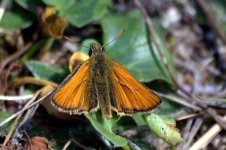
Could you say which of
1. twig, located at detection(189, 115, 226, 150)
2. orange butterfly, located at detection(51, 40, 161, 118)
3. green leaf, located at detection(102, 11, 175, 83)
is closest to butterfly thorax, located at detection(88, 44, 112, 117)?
orange butterfly, located at detection(51, 40, 161, 118)

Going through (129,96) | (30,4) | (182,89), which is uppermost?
(30,4)

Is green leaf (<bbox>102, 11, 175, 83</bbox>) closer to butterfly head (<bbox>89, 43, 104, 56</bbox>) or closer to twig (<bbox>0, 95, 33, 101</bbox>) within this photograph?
butterfly head (<bbox>89, 43, 104, 56</bbox>)

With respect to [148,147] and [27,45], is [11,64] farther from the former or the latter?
[148,147]

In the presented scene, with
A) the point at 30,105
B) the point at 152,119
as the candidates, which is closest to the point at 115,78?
the point at 152,119

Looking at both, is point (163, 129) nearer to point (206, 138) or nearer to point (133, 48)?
point (206, 138)

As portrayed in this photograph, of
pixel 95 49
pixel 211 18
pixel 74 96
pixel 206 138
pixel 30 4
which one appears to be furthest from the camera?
pixel 211 18

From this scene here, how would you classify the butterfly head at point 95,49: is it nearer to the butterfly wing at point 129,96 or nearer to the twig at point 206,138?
the butterfly wing at point 129,96

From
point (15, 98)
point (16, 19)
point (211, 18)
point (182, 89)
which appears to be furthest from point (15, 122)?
point (211, 18)
